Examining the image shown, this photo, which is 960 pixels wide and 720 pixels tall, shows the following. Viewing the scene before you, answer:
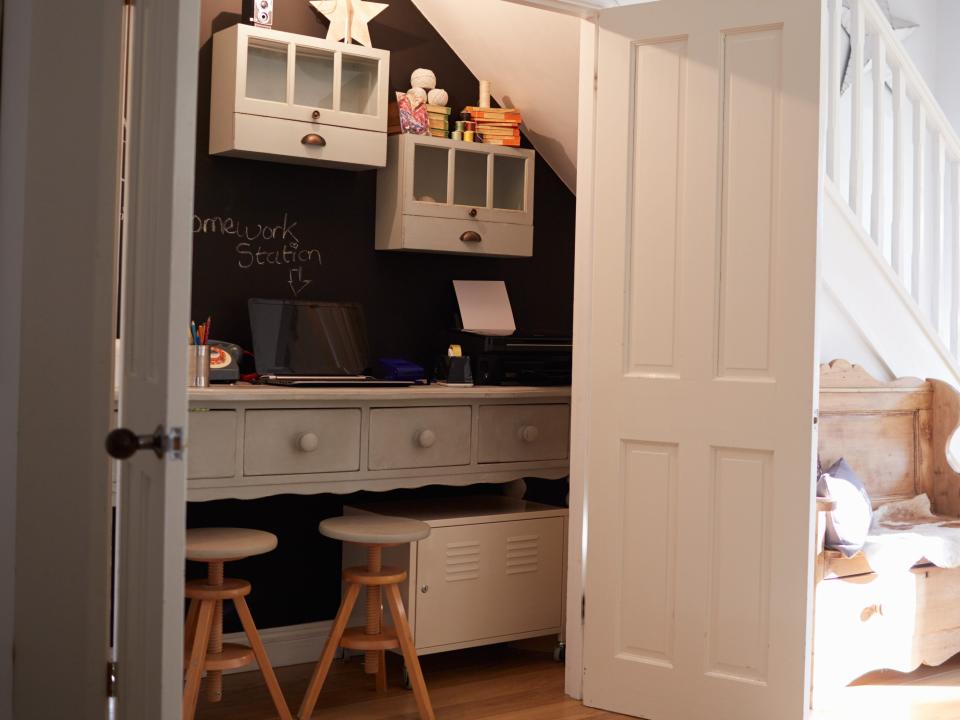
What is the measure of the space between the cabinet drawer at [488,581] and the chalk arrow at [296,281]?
964 mm

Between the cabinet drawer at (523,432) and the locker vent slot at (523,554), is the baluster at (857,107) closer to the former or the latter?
the cabinet drawer at (523,432)

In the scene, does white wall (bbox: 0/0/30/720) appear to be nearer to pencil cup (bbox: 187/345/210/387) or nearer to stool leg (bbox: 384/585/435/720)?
pencil cup (bbox: 187/345/210/387)

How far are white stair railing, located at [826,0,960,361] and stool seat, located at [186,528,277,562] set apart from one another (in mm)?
2437

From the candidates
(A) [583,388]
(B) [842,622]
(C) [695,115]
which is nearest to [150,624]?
(A) [583,388]

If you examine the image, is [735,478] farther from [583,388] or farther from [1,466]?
[1,466]

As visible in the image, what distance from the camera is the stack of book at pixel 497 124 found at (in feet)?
13.0

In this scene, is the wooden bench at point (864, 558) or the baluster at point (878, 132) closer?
the wooden bench at point (864, 558)

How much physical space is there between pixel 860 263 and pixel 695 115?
4.27 feet

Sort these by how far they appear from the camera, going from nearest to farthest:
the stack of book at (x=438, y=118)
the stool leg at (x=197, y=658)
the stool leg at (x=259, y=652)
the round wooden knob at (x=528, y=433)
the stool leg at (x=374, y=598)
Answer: the stool leg at (x=197, y=658), the stool leg at (x=259, y=652), the stool leg at (x=374, y=598), the round wooden knob at (x=528, y=433), the stack of book at (x=438, y=118)

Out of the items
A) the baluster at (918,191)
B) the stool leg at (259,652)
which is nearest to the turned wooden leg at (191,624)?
the stool leg at (259,652)

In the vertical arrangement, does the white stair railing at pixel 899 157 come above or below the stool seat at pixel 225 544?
above

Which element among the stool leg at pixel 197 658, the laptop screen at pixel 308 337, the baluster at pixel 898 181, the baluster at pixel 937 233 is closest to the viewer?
the stool leg at pixel 197 658

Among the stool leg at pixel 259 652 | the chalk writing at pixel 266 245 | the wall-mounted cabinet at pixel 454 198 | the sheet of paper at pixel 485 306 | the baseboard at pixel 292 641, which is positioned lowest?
the baseboard at pixel 292 641

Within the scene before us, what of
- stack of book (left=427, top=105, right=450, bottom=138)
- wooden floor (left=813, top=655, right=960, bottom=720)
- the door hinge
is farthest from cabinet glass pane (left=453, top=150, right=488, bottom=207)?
the door hinge
